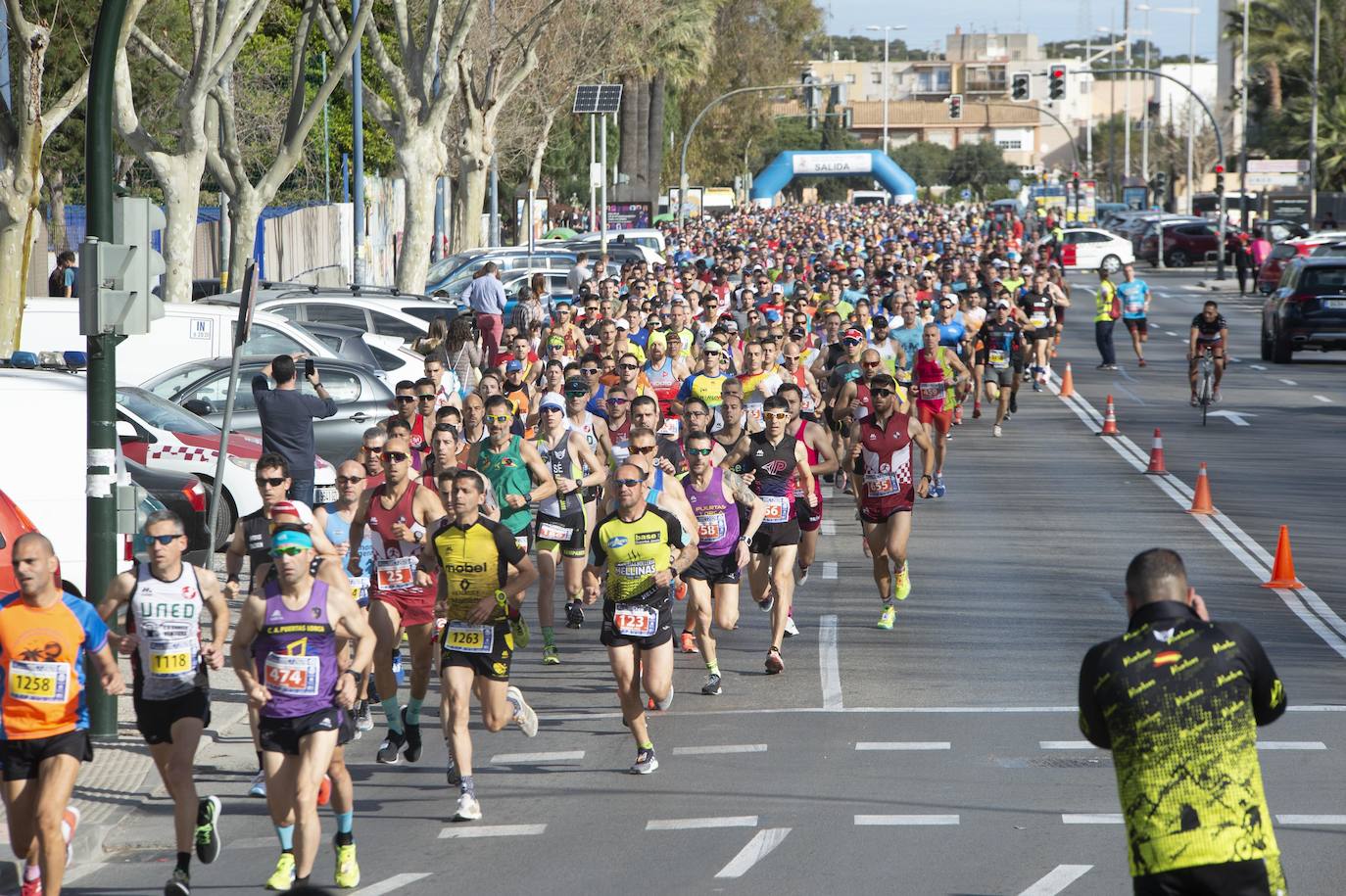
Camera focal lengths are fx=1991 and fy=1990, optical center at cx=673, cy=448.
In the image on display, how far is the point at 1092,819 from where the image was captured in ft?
30.1

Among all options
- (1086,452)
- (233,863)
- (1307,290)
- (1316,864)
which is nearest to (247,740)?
(233,863)

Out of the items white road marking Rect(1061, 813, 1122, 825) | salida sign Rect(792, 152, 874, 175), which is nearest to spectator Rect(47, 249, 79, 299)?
white road marking Rect(1061, 813, 1122, 825)

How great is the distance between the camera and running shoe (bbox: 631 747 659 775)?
10.3 meters

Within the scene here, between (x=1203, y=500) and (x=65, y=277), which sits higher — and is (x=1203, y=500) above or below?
below

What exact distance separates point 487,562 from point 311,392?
10.1m

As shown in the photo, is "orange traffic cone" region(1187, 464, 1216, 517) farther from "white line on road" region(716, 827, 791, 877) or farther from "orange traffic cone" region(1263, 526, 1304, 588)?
"white line on road" region(716, 827, 791, 877)

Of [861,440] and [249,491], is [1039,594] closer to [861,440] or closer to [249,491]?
[861,440]

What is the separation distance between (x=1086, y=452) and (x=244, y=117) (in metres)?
29.7

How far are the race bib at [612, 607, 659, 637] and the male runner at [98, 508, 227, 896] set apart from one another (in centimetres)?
257

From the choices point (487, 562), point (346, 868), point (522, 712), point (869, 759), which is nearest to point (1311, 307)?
point (869, 759)

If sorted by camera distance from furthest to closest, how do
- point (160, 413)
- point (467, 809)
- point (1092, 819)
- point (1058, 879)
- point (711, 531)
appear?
point (160, 413), point (711, 531), point (467, 809), point (1092, 819), point (1058, 879)

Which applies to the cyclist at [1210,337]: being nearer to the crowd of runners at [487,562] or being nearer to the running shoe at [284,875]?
the crowd of runners at [487,562]

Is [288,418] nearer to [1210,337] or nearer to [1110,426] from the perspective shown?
[1110,426]

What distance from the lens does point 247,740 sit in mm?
11531
